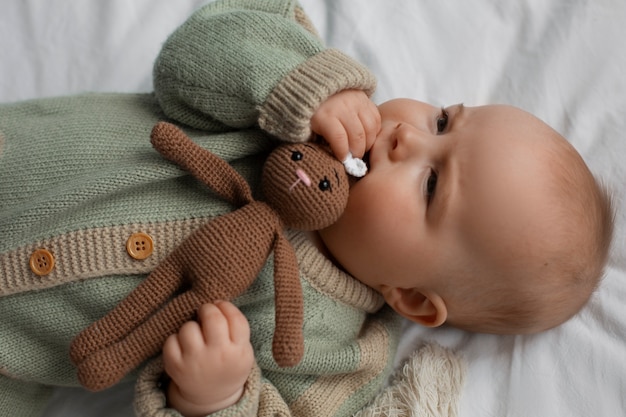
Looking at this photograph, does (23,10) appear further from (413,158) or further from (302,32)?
(413,158)

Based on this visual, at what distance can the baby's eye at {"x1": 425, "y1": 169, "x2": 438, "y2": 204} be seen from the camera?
1135mm

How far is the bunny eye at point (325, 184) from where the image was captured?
1.01 meters

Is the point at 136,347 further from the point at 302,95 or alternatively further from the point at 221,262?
the point at 302,95

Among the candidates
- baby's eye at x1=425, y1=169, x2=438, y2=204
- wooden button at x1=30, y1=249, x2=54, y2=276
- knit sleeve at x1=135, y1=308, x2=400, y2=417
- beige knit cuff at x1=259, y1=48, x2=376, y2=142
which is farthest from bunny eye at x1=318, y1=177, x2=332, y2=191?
wooden button at x1=30, y1=249, x2=54, y2=276

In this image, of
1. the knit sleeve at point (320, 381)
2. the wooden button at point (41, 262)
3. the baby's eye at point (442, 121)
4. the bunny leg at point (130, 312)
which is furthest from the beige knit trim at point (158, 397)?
the baby's eye at point (442, 121)

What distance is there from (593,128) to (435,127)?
0.45 meters

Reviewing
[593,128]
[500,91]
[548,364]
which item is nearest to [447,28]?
[500,91]

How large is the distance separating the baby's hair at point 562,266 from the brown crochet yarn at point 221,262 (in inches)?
14.1

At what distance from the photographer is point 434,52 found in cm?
154

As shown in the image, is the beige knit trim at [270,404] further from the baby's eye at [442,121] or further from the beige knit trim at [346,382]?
the baby's eye at [442,121]

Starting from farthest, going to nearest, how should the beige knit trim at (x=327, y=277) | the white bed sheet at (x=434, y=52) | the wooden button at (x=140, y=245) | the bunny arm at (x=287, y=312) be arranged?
the white bed sheet at (x=434, y=52), the beige knit trim at (x=327, y=277), the wooden button at (x=140, y=245), the bunny arm at (x=287, y=312)

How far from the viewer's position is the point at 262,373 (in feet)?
3.96

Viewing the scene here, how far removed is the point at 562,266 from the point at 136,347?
28.3 inches

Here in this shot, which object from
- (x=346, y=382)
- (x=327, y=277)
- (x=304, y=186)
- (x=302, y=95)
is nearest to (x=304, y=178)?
(x=304, y=186)
